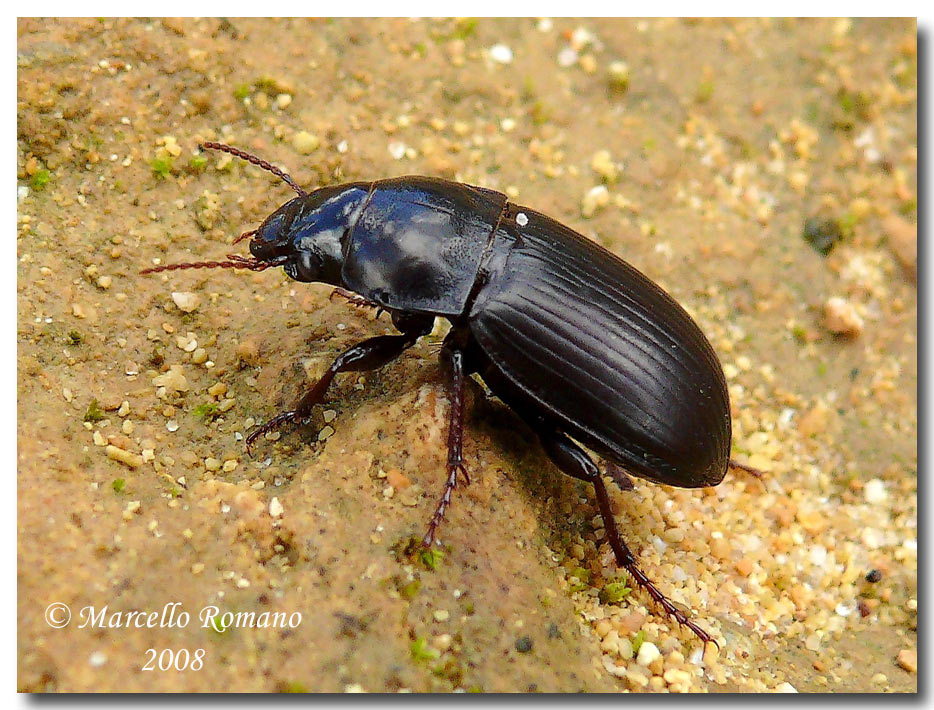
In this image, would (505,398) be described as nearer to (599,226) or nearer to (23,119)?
(599,226)

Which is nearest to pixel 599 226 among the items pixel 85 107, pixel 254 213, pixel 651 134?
pixel 651 134

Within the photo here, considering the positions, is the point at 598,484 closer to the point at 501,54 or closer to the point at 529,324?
the point at 529,324

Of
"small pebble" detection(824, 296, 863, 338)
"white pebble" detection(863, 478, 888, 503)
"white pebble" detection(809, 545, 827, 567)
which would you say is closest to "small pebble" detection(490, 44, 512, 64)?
"small pebble" detection(824, 296, 863, 338)

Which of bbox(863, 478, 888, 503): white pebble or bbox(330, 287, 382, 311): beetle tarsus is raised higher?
bbox(330, 287, 382, 311): beetle tarsus

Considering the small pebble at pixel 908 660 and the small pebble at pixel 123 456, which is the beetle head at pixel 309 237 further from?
the small pebble at pixel 908 660

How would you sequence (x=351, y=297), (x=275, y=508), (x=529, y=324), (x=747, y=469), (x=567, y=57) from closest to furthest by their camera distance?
(x=275, y=508)
(x=529, y=324)
(x=351, y=297)
(x=747, y=469)
(x=567, y=57)

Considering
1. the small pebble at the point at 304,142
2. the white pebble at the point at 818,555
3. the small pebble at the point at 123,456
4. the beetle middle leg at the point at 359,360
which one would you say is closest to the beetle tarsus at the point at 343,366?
the beetle middle leg at the point at 359,360

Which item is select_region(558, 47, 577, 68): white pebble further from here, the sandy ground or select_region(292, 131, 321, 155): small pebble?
select_region(292, 131, 321, 155): small pebble

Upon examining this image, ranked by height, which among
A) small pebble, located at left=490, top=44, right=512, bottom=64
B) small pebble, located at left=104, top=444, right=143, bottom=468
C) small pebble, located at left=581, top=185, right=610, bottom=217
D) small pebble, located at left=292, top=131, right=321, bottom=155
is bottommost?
small pebble, located at left=104, top=444, right=143, bottom=468

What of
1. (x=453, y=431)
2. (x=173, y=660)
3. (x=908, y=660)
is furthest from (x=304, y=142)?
(x=908, y=660)
